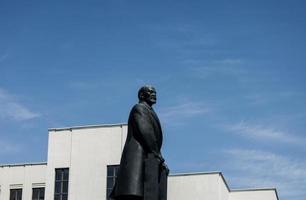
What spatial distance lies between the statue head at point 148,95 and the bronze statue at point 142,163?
0.14 meters

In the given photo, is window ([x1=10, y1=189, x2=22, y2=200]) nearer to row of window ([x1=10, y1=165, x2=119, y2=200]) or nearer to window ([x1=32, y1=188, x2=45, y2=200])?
row of window ([x1=10, y1=165, x2=119, y2=200])

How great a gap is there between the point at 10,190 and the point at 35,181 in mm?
2010

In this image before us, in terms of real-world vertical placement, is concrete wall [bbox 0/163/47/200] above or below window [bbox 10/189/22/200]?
above

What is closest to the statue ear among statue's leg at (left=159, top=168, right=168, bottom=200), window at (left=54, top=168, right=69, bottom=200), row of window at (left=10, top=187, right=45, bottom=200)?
statue's leg at (left=159, top=168, right=168, bottom=200)

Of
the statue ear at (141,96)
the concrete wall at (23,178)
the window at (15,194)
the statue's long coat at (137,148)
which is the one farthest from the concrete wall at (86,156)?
the statue's long coat at (137,148)

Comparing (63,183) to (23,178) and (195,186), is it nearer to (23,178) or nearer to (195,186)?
(23,178)

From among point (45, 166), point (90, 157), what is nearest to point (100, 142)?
point (90, 157)

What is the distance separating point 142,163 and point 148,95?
1.25 m

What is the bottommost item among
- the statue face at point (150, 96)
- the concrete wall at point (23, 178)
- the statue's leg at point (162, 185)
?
the statue's leg at point (162, 185)

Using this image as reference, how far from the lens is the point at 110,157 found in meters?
48.7

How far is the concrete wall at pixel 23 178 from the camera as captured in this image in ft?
169

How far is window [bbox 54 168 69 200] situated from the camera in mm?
48969

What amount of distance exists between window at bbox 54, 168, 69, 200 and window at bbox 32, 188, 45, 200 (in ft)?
5.30

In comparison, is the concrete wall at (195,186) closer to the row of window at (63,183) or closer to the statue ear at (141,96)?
the row of window at (63,183)
